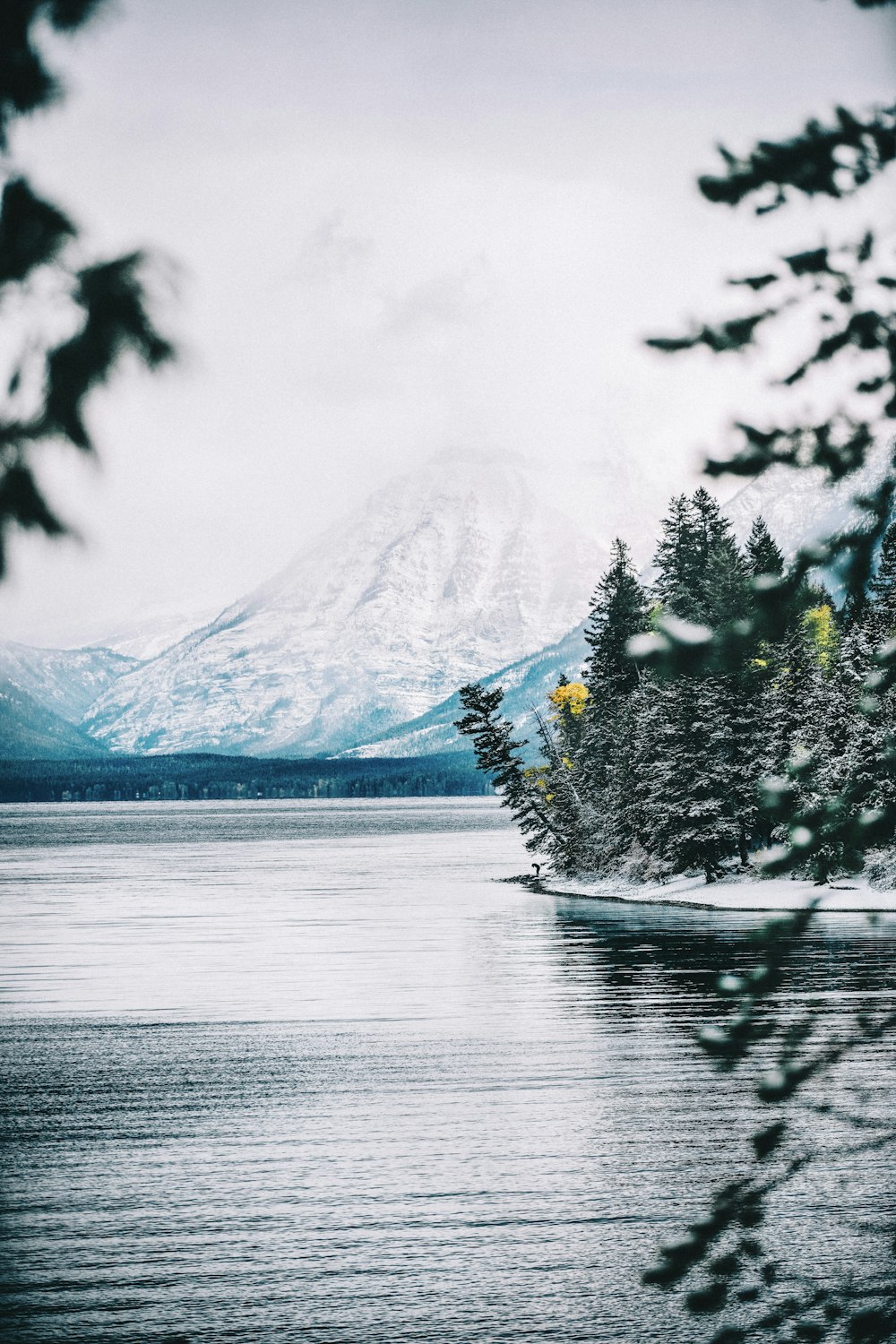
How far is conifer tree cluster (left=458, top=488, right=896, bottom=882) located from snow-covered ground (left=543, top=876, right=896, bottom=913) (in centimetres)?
109

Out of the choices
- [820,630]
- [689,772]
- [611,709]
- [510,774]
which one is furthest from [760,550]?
[820,630]

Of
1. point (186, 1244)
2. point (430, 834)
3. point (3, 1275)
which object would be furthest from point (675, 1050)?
point (430, 834)

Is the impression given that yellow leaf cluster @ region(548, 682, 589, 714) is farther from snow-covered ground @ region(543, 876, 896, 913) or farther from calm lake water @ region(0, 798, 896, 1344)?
calm lake water @ region(0, 798, 896, 1344)

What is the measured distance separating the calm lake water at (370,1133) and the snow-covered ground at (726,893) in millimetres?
10055

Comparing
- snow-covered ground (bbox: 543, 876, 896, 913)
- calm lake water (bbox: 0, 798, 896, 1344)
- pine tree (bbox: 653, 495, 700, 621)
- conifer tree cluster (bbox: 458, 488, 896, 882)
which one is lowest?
snow-covered ground (bbox: 543, 876, 896, 913)

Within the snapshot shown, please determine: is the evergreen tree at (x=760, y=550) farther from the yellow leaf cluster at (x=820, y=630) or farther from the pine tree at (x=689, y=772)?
the yellow leaf cluster at (x=820, y=630)

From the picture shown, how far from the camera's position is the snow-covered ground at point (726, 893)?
60.5 meters

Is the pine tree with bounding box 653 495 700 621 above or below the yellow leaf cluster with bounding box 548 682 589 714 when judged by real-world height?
above

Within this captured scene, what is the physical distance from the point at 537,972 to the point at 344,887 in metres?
45.1

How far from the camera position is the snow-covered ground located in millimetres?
60525

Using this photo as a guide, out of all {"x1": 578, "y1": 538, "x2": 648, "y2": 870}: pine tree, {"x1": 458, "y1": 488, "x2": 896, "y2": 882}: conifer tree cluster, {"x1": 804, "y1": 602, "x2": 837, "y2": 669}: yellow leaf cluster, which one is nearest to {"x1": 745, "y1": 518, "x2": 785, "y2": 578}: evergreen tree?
{"x1": 458, "y1": 488, "x2": 896, "y2": 882}: conifer tree cluster

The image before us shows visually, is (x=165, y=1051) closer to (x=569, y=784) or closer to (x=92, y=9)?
(x=92, y=9)

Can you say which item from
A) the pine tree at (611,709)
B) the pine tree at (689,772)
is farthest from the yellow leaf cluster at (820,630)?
the pine tree at (611,709)

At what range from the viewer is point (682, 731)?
6769cm
